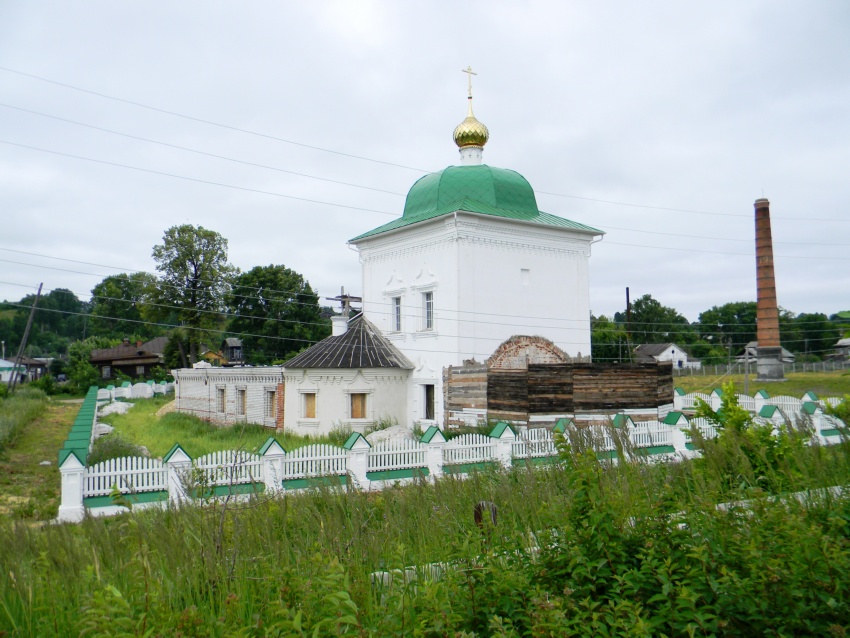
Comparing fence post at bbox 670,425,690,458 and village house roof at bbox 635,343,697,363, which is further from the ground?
village house roof at bbox 635,343,697,363

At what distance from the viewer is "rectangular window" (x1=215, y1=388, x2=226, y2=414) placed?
953 inches

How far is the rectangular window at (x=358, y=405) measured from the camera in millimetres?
18983

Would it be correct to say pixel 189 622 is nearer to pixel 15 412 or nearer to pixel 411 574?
pixel 411 574

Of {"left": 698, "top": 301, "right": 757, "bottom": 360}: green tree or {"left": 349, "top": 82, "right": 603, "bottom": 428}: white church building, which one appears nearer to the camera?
{"left": 349, "top": 82, "right": 603, "bottom": 428}: white church building

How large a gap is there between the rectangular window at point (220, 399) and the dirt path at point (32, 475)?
513 centimetres

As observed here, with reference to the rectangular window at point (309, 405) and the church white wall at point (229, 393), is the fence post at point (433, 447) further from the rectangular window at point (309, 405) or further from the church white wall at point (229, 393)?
the church white wall at point (229, 393)

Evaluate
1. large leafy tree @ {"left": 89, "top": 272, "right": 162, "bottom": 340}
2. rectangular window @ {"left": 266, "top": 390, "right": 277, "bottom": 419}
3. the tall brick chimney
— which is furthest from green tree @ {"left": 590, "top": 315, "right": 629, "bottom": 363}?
large leafy tree @ {"left": 89, "top": 272, "right": 162, "bottom": 340}

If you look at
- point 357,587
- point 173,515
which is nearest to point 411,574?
point 357,587

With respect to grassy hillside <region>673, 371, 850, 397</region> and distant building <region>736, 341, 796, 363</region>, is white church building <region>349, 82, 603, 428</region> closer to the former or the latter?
distant building <region>736, 341, 796, 363</region>

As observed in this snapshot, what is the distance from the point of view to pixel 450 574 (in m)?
3.00

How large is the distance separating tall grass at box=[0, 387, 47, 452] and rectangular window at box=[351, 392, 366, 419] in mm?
9031

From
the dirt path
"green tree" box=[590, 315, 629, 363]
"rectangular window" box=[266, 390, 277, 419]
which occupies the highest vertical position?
"green tree" box=[590, 315, 629, 363]

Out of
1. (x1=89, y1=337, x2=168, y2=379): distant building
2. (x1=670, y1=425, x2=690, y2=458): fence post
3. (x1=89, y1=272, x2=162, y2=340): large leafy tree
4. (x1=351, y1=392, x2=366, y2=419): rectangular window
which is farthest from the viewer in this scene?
(x1=89, y1=272, x2=162, y2=340): large leafy tree

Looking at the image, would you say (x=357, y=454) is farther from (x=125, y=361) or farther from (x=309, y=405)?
(x=125, y=361)
